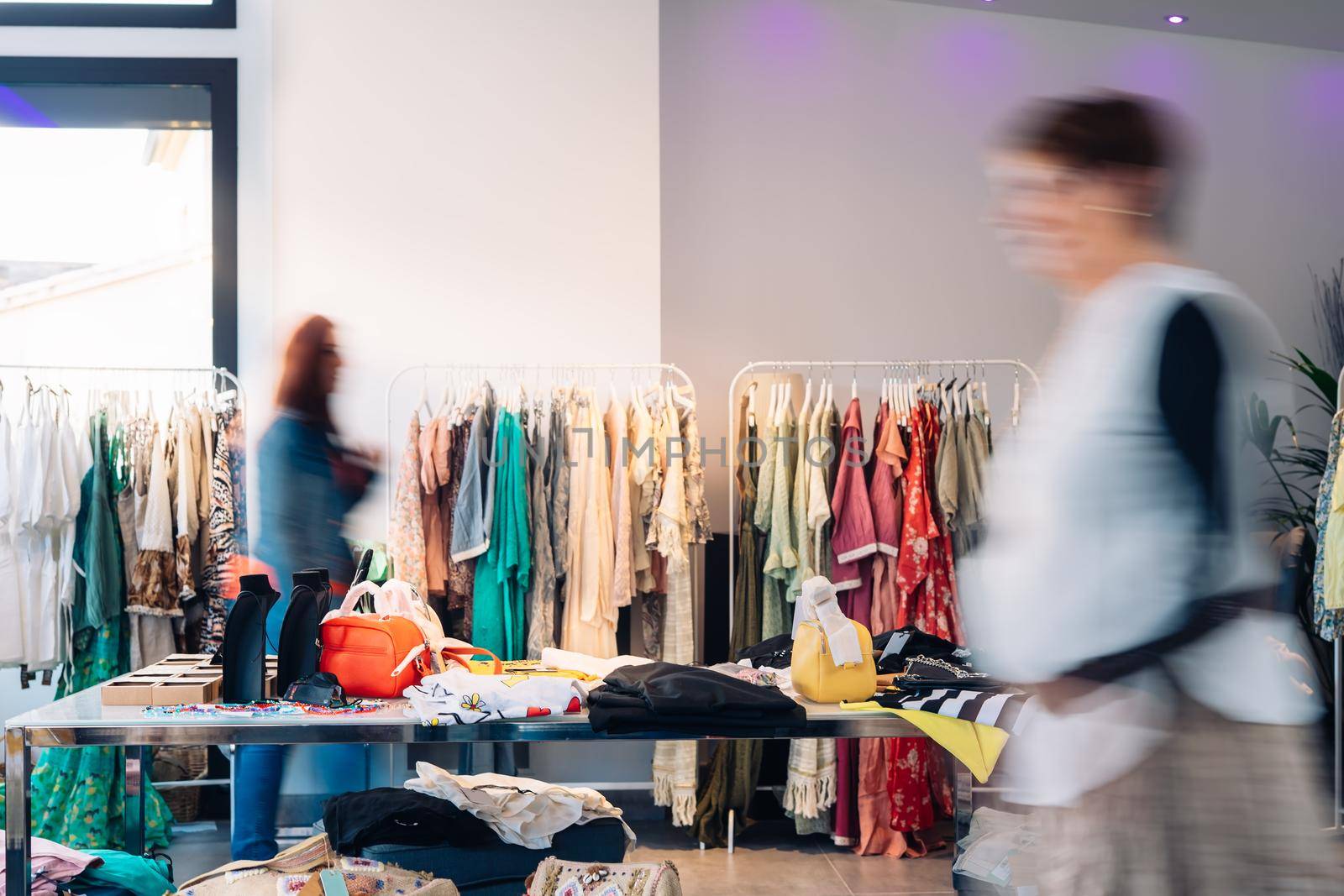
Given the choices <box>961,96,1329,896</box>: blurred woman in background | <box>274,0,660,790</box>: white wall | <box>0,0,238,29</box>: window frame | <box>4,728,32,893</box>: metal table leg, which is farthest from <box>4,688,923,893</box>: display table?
<box>0,0,238,29</box>: window frame

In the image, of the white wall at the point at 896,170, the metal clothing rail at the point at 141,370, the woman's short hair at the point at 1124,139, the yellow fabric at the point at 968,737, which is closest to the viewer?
the woman's short hair at the point at 1124,139

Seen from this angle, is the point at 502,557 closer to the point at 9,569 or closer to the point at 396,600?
the point at 396,600

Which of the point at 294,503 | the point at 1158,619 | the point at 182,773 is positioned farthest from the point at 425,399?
the point at 1158,619

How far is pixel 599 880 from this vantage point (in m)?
2.91

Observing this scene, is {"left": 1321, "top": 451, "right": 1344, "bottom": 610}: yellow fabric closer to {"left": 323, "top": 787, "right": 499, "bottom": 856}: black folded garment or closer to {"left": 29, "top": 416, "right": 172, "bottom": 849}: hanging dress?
{"left": 323, "top": 787, "right": 499, "bottom": 856}: black folded garment

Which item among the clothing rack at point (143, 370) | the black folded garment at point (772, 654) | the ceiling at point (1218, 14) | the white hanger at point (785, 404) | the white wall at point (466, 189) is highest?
the ceiling at point (1218, 14)

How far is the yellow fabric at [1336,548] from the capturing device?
3932mm

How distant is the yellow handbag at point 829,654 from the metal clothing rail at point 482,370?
1918mm

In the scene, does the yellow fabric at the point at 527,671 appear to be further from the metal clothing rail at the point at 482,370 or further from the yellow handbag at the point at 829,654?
the metal clothing rail at the point at 482,370

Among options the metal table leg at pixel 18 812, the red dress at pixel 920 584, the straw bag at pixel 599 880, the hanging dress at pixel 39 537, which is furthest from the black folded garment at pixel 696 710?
the hanging dress at pixel 39 537

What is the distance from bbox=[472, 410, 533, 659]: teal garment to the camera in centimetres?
438

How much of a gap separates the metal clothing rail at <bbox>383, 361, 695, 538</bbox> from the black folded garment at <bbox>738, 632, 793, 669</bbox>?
145 centimetres

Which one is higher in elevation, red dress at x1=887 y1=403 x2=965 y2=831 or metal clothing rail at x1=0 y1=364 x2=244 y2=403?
metal clothing rail at x1=0 y1=364 x2=244 y2=403

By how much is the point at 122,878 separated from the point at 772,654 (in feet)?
5.92
